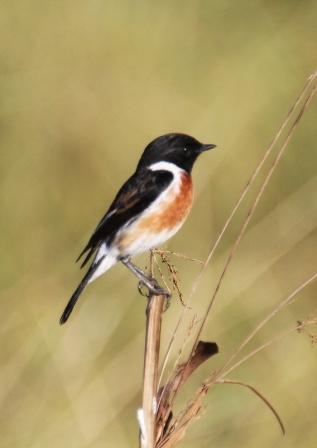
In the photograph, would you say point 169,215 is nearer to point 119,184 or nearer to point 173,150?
point 173,150

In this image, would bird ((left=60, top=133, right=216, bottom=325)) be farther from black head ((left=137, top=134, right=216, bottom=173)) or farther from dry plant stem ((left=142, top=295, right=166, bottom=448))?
dry plant stem ((left=142, top=295, right=166, bottom=448))

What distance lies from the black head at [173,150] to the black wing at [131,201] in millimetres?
43

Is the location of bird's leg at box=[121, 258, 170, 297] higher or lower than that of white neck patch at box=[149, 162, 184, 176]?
lower

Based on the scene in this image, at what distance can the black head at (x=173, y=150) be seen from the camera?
3488mm

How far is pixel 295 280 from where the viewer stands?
192 inches

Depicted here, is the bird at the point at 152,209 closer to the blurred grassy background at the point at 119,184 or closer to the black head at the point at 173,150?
the black head at the point at 173,150

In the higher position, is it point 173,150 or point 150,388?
point 173,150

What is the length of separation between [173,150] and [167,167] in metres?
0.10

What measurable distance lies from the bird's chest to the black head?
102 mm

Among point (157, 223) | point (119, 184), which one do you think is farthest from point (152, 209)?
point (119, 184)

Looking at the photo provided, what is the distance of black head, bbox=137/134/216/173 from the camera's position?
349cm

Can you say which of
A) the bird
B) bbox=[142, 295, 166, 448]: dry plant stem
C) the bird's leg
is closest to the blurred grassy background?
the bird's leg

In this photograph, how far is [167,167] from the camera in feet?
12.0

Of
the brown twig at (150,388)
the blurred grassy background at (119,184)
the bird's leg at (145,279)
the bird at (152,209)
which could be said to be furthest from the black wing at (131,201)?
the brown twig at (150,388)
